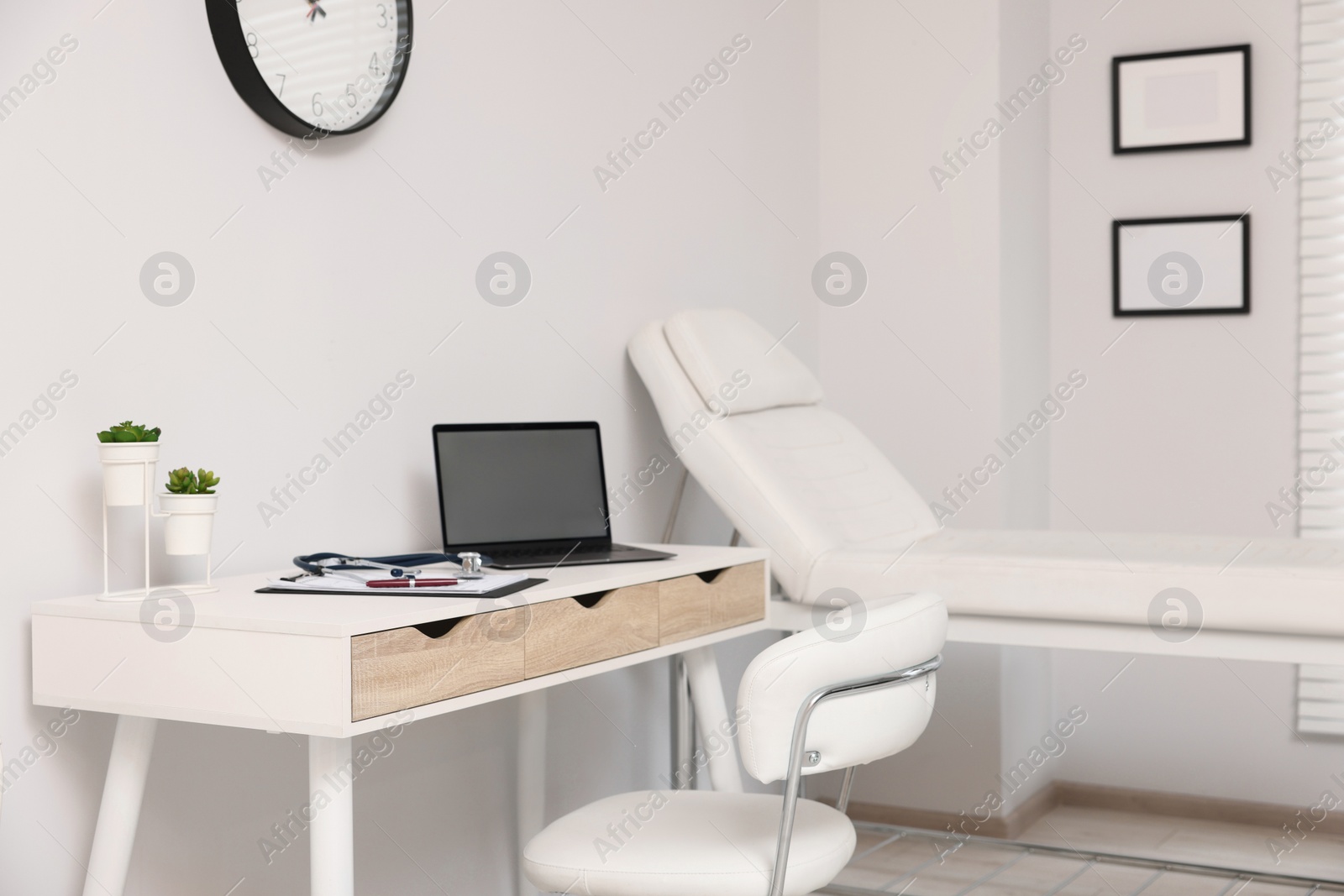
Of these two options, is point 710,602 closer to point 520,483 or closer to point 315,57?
point 520,483

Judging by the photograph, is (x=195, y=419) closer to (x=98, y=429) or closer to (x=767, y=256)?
(x=98, y=429)

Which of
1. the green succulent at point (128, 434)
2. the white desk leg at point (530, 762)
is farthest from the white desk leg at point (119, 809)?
the white desk leg at point (530, 762)

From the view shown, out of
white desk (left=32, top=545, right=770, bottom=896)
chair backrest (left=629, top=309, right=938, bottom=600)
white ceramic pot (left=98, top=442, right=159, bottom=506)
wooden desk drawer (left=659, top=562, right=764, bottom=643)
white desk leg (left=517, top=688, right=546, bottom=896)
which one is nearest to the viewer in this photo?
white desk (left=32, top=545, right=770, bottom=896)

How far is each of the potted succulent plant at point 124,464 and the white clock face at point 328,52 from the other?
1.87 feet

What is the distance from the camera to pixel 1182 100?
3.23 m

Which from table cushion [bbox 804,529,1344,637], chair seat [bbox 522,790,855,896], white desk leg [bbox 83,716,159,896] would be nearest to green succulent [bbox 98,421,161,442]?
white desk leg [bbox 83,716,159,896]

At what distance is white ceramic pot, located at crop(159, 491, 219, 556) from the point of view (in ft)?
4.79

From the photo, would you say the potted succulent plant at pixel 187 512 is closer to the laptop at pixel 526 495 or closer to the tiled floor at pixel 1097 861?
the laptop at pixel 526 495

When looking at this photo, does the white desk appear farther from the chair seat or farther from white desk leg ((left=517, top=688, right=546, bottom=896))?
white desk leg ((left=517, top=688, right=546, bottom=896))

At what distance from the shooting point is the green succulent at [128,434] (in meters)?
1.42

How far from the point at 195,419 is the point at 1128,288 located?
2470 millimetres

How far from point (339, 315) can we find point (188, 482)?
1.53ft

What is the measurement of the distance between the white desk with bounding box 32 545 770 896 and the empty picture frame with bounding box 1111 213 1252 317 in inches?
85.9

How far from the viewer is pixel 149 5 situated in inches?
62.6
